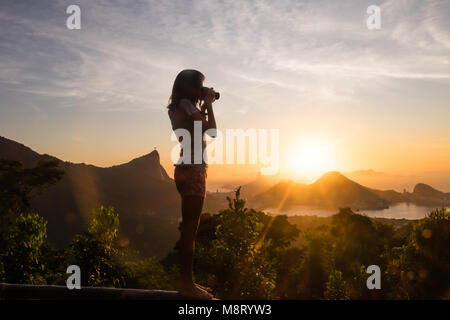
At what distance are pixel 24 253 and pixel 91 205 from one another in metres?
141

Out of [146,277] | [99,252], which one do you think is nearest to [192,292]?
[99,252]

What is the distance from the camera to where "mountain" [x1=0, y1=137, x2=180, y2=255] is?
124m

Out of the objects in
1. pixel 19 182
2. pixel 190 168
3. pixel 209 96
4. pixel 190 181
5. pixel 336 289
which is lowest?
pixel 336 289

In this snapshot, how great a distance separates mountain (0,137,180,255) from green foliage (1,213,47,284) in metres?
88.2

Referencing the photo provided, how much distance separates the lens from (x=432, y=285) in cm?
2120

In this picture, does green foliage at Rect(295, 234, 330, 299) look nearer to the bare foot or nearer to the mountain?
the bare foot

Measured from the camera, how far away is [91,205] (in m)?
147

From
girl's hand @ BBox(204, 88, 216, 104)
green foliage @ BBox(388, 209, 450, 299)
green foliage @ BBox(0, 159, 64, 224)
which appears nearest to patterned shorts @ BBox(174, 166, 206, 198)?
girl's hand @ BBox(204, 88, 216, 104)

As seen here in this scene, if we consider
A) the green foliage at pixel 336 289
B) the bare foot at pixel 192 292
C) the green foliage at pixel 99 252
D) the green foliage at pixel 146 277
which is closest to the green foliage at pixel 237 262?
the green foliage at pixel 99 252

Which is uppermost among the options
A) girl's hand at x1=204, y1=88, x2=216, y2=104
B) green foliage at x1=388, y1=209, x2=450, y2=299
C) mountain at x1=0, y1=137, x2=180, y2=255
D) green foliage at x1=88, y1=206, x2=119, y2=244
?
girl's hand at x1=204, y1=88, x2=216, y2=104

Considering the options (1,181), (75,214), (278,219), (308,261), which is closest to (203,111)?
(1,181)

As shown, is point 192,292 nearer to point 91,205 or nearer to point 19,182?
point 19,182

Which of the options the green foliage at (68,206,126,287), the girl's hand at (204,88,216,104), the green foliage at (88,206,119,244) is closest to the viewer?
the girl's hand at (204,88,216,104)
